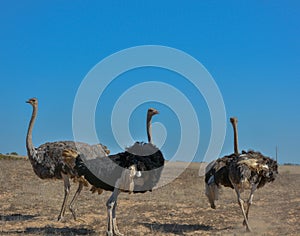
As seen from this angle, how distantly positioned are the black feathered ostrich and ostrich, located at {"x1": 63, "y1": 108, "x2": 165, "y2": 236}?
4.80 feet

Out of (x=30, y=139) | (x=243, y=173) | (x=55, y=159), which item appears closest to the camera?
(x=243, y=173)

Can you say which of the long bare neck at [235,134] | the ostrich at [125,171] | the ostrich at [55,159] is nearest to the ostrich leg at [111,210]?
the ostrich at [125,171]

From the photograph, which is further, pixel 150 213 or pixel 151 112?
pixel 150 213

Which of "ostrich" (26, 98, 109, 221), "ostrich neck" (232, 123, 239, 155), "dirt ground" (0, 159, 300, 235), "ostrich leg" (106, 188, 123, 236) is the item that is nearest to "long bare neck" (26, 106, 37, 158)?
"ostrich" (26, 98, 109, 221)

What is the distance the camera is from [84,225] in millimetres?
8695

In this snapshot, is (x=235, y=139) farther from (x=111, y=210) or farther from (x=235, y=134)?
(x=111, y=210)

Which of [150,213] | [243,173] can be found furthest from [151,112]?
[150,213]

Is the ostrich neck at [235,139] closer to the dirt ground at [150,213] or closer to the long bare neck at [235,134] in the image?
the long bare neck at [235,134]

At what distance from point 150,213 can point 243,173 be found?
9.97ft

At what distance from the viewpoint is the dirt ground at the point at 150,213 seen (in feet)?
27.6

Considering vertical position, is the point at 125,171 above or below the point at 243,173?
below

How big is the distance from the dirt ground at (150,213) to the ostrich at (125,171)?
0.93 m

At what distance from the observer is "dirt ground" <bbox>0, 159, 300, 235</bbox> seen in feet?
27.6

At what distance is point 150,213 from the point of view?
10.5m
